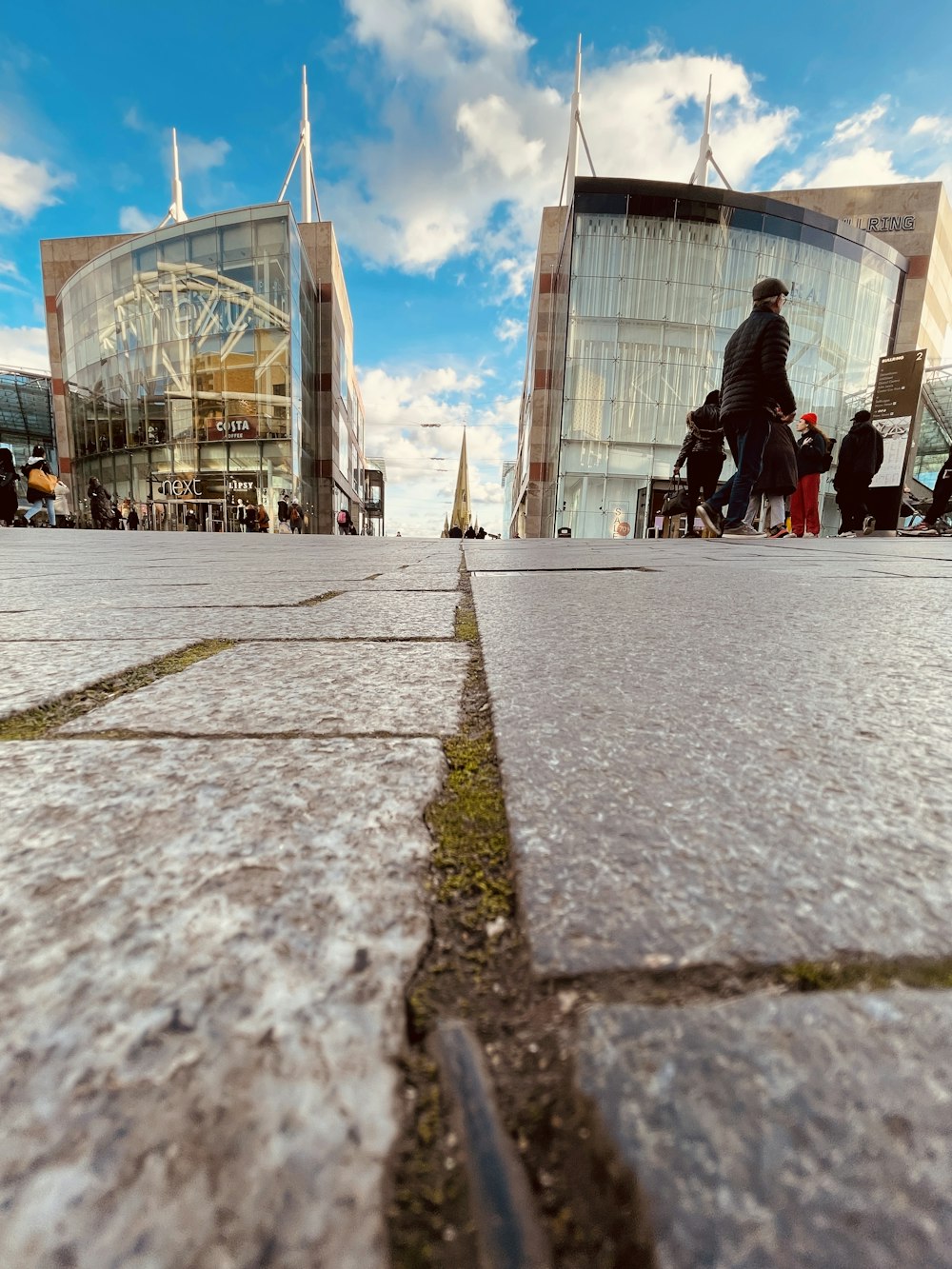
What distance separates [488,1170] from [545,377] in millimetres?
28184

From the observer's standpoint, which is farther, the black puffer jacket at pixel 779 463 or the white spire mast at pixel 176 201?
the white spire mast at pixel 176 201

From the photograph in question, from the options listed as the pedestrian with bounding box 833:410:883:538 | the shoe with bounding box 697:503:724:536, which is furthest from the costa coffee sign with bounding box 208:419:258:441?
the pedestrian with bounding box 833:410:883:538

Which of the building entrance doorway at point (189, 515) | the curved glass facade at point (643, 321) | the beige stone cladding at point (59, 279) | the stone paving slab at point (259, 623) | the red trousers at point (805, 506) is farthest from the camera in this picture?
the beige stone cladding at point (59, 279)

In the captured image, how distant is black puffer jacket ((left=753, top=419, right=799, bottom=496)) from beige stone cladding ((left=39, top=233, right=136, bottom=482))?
33.6 metres

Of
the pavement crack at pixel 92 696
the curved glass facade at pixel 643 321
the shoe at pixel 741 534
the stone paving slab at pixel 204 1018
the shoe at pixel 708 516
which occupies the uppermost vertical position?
the curved glass facade at pixel 643 321

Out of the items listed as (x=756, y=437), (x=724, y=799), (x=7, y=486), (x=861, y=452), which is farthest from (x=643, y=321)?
(x=724, y=799)

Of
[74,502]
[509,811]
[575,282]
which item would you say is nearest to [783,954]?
[509,811]

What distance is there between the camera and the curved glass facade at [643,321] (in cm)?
2027

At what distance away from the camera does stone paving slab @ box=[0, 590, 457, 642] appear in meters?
1.25

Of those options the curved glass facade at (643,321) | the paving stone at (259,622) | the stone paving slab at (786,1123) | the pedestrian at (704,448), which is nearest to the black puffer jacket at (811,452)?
the pedestrian at (704,448)

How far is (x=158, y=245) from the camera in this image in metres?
23.5

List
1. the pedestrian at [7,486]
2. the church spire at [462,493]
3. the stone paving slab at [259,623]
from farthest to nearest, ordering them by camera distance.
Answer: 1. the church spire at [462,493]
2. the pedestrian at [7,486]
3. the stone paving slab at [259,623]

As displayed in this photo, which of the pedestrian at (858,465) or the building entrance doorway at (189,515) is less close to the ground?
the pedestrian at (858,465)

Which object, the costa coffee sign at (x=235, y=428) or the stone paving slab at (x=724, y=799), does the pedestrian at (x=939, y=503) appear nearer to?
the stone paving slab at (x=724, y=799)
